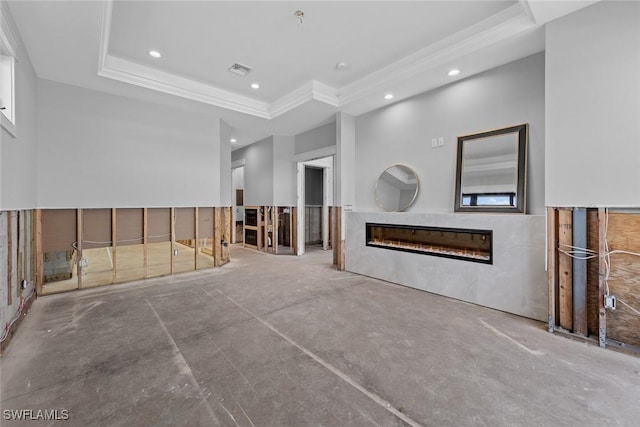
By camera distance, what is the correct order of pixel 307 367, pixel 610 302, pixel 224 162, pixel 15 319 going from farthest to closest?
pixel 224 162 → pixel 15 319 → pixel 610 302 → pixel 307 367

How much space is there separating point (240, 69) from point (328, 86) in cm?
146

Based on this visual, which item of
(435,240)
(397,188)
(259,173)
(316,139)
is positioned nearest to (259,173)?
(259,173)

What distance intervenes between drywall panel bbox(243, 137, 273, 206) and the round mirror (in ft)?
10.3

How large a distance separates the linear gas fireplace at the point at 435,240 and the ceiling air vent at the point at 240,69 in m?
3.16

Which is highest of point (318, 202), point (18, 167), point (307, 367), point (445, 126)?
point (445, 126)

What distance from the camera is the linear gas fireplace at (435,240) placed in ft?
11.2

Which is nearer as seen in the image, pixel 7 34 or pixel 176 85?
pixel 7 34

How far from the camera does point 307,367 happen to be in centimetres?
200

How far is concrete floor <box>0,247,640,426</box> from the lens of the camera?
1569mm

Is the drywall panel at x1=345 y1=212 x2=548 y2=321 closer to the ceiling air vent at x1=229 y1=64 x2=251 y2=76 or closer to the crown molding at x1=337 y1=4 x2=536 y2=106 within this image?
the crown molding at x1=337 y1=4 x2=536 y2=106

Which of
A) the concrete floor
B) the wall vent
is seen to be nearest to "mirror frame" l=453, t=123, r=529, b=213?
the concrete floor

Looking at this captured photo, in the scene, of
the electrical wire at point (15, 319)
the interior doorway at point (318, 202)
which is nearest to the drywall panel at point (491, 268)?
the interior doorway at point (318, 202)

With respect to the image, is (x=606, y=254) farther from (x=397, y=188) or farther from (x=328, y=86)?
(x=328, y=86)

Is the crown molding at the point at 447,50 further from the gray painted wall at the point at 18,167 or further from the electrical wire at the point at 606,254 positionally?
the gray painted wall at the point at 18,167
